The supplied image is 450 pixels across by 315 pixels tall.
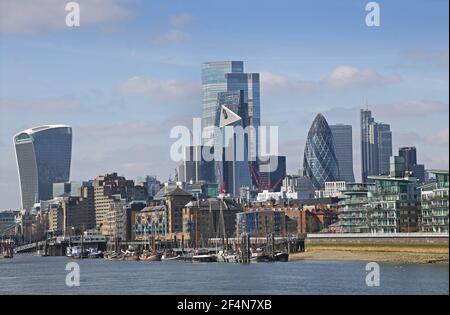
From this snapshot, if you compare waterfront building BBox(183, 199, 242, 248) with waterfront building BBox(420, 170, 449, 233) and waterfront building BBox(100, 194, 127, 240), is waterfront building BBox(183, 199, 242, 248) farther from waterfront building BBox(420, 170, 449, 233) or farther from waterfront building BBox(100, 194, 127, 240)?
waterfront building BBox(420, 170, 449, 233)

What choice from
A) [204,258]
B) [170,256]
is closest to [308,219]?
[170,256]

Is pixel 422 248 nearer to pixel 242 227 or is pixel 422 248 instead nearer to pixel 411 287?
pixel 411 287

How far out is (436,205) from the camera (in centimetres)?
8662

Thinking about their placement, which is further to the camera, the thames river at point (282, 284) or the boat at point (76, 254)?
the boat at point (76, 254)

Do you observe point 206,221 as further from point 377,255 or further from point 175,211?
point 377,255

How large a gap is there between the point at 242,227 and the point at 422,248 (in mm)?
66089

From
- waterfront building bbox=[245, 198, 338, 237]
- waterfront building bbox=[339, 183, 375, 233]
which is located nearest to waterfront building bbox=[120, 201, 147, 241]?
waterfront building bbox=[245, 198, 338, 237]

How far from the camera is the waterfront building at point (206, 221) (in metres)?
146

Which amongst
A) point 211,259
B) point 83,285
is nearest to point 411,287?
point 83,285

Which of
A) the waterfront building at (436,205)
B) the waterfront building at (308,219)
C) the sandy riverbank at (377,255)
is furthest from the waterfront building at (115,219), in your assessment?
the waterfront building at (436,205)

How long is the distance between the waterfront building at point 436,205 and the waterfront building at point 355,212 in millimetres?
8974

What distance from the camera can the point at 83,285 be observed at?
55.5 metres

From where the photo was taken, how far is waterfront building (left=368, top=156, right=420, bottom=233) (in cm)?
9300

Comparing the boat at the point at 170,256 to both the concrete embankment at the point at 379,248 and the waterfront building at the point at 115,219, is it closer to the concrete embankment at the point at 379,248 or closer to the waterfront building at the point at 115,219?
the concrete embankment at the point at 379,248
